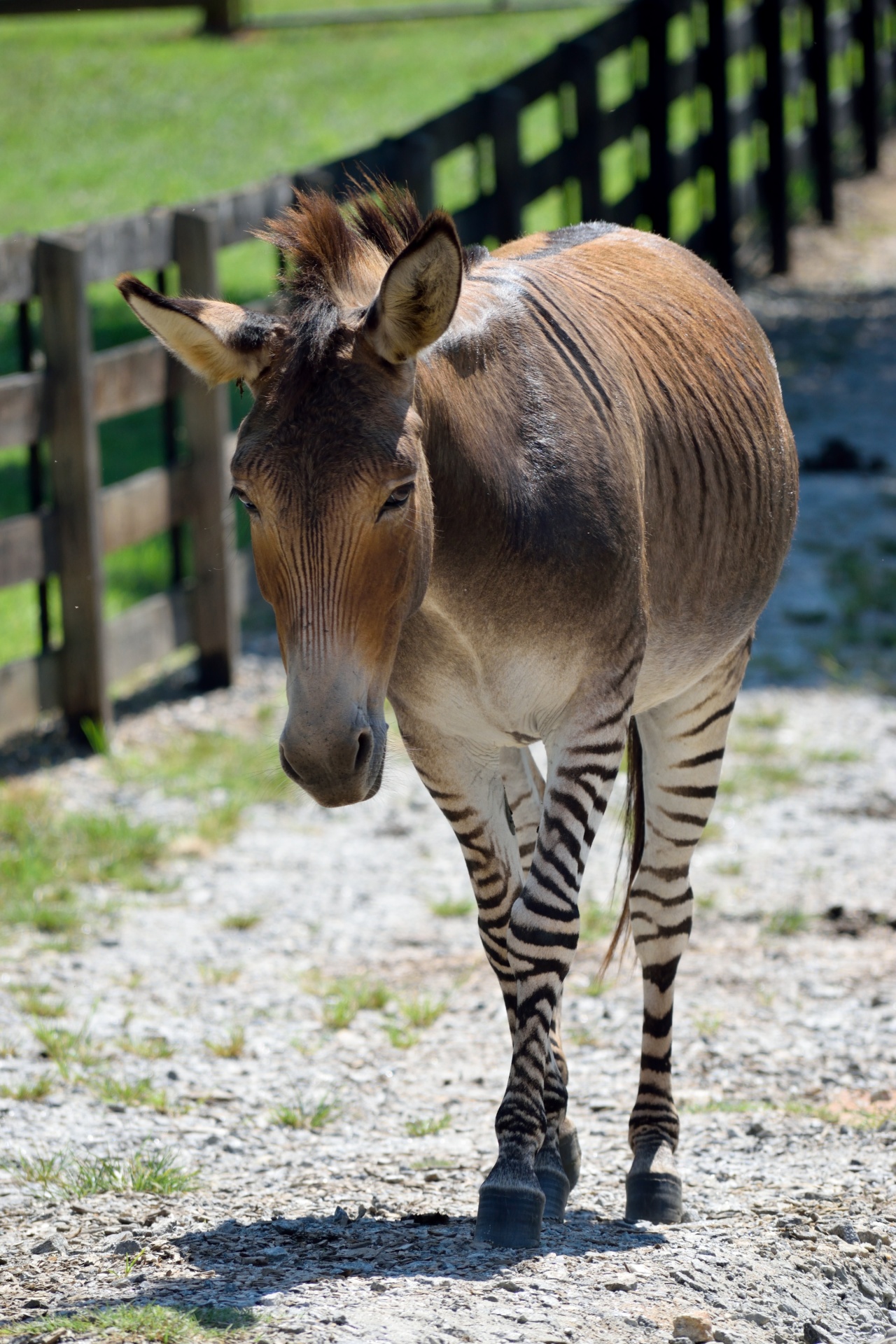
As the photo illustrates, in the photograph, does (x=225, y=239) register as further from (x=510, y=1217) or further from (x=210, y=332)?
(x=510, y=1217)

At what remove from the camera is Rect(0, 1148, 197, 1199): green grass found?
393 centimetres

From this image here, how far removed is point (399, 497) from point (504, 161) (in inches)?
337

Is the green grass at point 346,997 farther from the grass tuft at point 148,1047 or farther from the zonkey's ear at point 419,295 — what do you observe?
the zonkey's ear at point 419,295

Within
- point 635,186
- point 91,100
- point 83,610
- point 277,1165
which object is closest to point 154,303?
point 277,1165

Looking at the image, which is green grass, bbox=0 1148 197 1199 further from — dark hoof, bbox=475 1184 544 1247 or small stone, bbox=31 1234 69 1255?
dark hoof, bbox=475 1184 544 1247

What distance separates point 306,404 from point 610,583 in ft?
2.87

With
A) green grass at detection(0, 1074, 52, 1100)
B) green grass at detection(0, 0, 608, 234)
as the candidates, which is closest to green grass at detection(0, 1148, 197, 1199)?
green grass at detection(0, 1074, 52, 1100)

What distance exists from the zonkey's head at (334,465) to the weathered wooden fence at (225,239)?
1.44m

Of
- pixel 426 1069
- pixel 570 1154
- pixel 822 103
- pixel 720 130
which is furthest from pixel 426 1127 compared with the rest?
pixel 822 103

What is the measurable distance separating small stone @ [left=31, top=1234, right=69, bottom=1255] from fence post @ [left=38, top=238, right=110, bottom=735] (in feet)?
13.8

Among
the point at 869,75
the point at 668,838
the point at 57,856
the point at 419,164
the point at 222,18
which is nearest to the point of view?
the point at 668,838

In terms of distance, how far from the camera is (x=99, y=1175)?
13.0 feet

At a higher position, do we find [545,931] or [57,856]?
[545,931]

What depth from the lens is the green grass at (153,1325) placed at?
2920 millimetres
